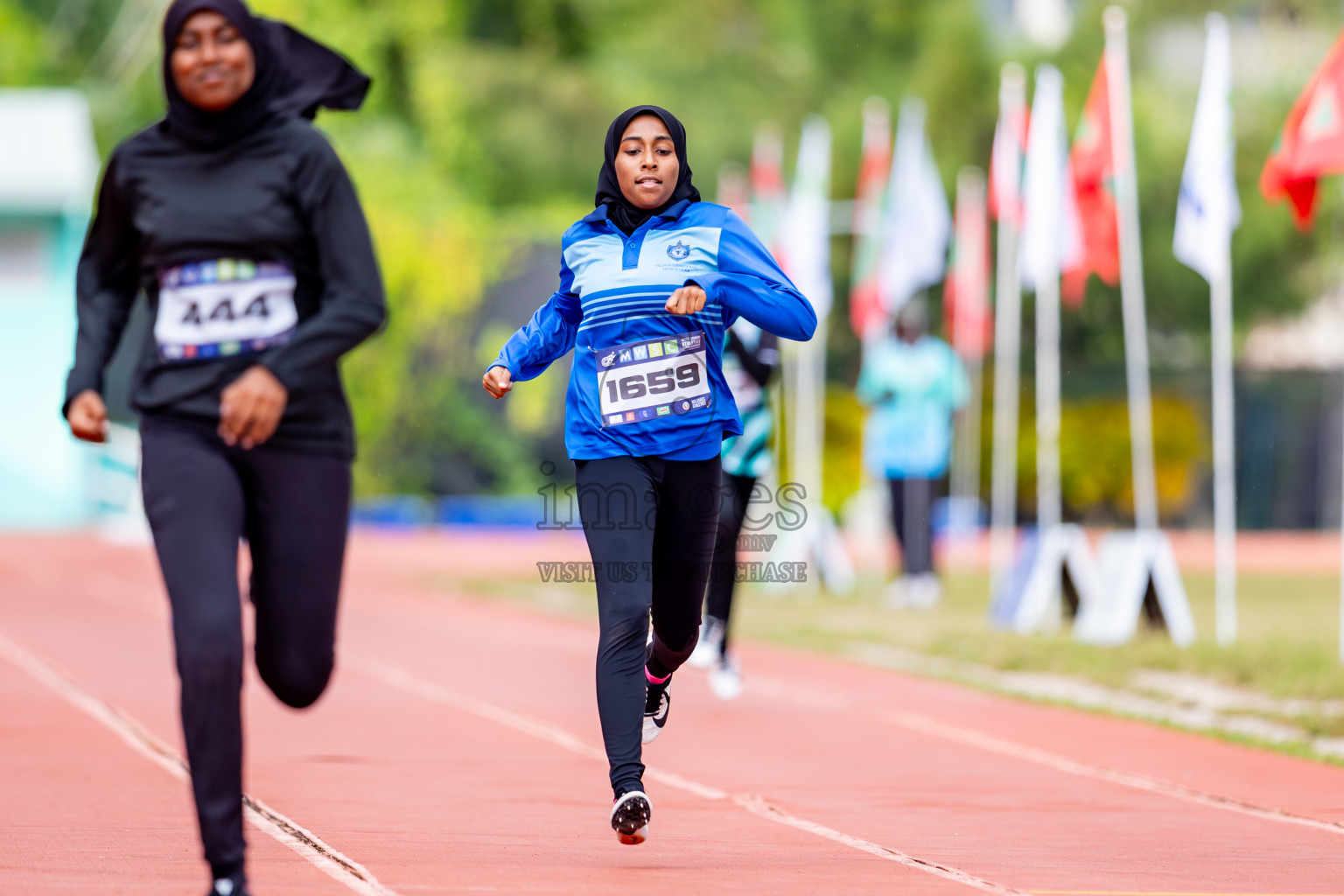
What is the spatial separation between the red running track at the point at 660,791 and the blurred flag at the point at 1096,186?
5054 millimetres

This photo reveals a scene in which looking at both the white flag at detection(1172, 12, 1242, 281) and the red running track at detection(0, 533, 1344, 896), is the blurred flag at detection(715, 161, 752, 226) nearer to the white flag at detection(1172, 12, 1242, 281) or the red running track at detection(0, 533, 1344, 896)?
the white flag at detection(1172, 12, 1242, 281)

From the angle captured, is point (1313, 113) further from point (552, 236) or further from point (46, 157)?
point (46, 157)

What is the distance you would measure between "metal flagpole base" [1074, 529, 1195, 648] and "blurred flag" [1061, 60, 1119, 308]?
3.25 m

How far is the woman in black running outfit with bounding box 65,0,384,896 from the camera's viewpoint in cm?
475

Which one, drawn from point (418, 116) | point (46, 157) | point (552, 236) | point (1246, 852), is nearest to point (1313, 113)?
point (1246, 852)

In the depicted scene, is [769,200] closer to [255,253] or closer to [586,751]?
[586,751]

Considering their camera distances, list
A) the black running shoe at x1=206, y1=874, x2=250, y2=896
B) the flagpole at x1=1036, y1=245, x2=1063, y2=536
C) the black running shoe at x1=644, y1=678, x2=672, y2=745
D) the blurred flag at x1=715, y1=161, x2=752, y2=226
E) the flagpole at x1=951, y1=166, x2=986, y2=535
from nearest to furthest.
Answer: the black running shoe at x1=206, y1=874, x2=250, y2=896 < the black running shoe at x1=644, y1=678, x2=672, y2=745 < the flagpole at x1=1036, y1=245, x2=1063, y2=536 < the flagpole at x1=951, y1=166, x2=986, y2=535 < the blurred flag at x1=715, y1=161, x2=752, y2=226

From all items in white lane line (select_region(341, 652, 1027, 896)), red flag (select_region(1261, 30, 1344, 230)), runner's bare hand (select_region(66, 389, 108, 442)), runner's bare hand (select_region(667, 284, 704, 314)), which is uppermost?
red flag (select_region(1261, 30, 1344, 230))

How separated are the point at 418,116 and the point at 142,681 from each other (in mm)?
34211

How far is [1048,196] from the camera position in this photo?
1700cm

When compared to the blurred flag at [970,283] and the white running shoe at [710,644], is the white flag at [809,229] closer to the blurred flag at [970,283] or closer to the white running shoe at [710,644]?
the blurred flag at [970,283]

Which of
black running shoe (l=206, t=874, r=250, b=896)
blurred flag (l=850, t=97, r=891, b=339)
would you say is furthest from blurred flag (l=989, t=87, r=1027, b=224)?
black running shoe (l=206, t=874, r=250, b=896)

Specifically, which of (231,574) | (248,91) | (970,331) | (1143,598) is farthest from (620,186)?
(970,331)

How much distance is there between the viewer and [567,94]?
1607 inches
